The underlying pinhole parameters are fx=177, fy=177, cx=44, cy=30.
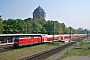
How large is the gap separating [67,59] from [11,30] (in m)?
46.4

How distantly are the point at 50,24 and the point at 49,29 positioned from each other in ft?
14.2

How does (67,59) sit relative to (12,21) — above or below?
below

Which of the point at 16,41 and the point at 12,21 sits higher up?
the point at 12,21

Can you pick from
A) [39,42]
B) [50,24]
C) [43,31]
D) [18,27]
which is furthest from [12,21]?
[50,24]

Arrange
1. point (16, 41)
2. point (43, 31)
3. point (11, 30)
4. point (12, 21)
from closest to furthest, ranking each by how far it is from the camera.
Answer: point (16, 41) < point (11, 30) < point (12, 21) < point (43, 31)

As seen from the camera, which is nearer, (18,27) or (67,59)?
(67,59)

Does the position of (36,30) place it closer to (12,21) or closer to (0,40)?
(12,21)

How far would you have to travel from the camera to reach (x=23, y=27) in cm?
8844

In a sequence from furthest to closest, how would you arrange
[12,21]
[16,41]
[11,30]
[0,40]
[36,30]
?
[36,30] → [12,21] → [11,30] → [0,40] → [16,41]

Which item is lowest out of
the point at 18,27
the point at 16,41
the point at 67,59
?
the point at 67,59

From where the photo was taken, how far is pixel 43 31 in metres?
127

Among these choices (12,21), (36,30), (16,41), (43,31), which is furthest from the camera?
(43,31)

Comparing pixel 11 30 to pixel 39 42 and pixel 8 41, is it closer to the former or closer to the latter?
pixel 8 41

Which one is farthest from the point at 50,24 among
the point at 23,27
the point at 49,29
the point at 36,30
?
the point at 23,27
